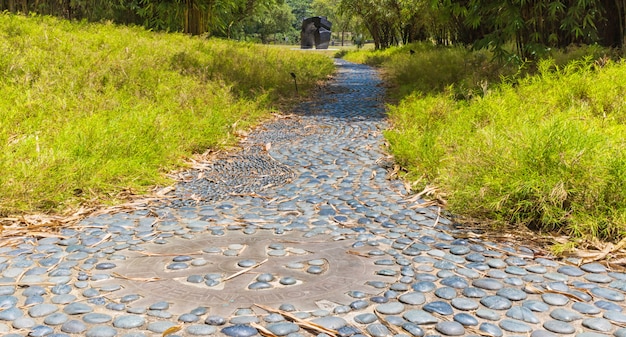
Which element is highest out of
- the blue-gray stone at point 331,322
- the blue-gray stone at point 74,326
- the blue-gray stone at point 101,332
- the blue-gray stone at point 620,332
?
the blue-gray stone at point 74,326

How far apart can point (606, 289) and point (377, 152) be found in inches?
183

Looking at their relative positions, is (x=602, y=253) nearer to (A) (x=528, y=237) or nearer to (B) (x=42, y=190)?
(A) (x=528, y=237)

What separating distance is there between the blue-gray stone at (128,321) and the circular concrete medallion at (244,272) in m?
0.20

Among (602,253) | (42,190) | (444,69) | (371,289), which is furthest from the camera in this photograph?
(444,69)

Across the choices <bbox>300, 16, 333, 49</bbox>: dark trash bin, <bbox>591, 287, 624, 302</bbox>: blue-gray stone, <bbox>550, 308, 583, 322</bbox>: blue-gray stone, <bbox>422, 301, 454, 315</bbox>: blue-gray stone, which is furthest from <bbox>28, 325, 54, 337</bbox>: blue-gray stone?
<bbox>300, 16, 333, 49</bbox>: dark trash bin

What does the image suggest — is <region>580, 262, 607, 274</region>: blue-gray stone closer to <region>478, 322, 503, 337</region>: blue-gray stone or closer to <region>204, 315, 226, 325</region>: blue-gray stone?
<region>478, 322, 503, 337</region>: blue-gray stone

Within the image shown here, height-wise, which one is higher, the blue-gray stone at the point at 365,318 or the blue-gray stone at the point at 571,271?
the blue-gray stone at the point at 365,318

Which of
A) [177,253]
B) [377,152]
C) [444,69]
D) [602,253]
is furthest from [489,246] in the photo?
[444,69]

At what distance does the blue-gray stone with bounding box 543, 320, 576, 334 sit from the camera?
2.98 meters

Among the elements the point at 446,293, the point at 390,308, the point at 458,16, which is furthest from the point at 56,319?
the point at 458,16

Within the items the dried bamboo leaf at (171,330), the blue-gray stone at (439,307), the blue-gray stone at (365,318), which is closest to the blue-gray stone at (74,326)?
the dried bamboo leaf at (171,330)

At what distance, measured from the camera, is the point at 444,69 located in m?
13.5

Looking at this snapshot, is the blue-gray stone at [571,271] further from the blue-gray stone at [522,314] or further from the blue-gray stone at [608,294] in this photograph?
the blue-gray stone at [522,314]

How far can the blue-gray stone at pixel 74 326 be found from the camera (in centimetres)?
296
